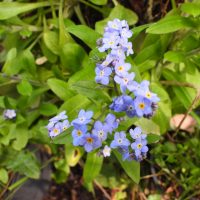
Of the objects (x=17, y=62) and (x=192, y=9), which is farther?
(x=17, y=62)

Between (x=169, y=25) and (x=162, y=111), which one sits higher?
(x=169, y=25)

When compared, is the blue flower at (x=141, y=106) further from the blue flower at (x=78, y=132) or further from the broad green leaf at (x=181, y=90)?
the broad green leaf at (x=181, y=90)

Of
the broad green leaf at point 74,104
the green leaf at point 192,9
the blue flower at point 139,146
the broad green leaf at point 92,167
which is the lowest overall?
the broad green leaf at point 92,167

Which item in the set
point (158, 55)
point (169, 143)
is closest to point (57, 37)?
point (158, 55)

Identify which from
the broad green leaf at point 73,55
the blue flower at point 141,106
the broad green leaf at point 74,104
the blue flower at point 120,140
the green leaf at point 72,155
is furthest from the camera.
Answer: the green leaf at point 72,155

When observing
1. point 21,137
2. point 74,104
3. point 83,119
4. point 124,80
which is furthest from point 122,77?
point 21,137

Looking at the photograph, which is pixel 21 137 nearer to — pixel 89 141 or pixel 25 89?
pixel 25 89

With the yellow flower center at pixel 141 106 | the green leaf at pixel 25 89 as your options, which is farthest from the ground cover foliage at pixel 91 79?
the yellow flower center at pixel 141 106
